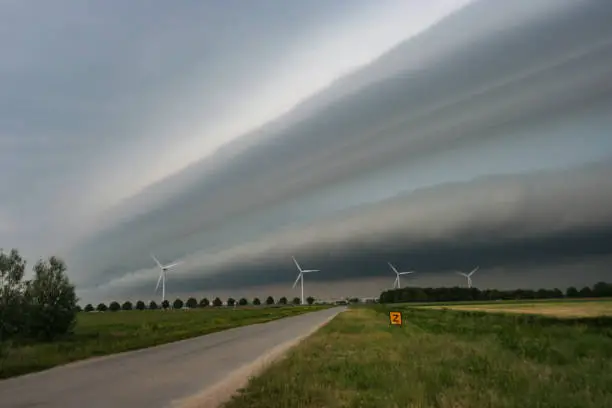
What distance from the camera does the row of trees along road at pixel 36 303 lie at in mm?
44812

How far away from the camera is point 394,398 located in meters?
12.4

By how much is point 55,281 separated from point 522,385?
→ 4345 cm

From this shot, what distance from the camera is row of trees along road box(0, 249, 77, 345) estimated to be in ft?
147

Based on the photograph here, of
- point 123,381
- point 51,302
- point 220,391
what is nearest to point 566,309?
point 51,302

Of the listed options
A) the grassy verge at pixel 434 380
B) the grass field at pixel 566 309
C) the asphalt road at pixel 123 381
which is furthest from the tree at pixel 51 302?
the grass field at pixel 566 309

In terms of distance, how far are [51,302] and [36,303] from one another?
1.26 metres

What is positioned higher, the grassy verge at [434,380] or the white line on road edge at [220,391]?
the grassy verge at [434,380]

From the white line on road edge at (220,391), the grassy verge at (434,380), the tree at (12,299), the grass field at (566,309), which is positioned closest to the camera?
the grassy verge at (434,380)

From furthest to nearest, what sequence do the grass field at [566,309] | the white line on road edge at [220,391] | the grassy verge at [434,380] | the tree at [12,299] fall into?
the grass field at [566,309] → the tree at [12,299] → the white line on road edge at [220,391] → the grassy verge at [434,380]

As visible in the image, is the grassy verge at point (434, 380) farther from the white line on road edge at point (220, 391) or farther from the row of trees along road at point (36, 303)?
the row of trees along road at point (36, 303)

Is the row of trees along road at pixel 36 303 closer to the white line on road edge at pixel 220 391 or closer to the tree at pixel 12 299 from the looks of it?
the tree at pixel 12 299

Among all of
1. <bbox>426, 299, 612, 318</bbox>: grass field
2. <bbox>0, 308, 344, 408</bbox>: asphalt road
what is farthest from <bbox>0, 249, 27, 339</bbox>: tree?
<bbox>426, 299, 612, 318</bbox>: grass field

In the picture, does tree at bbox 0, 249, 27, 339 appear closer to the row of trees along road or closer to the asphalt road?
the row of trees along road

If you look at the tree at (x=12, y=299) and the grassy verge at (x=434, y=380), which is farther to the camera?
the tree at (x=12, y=299)
